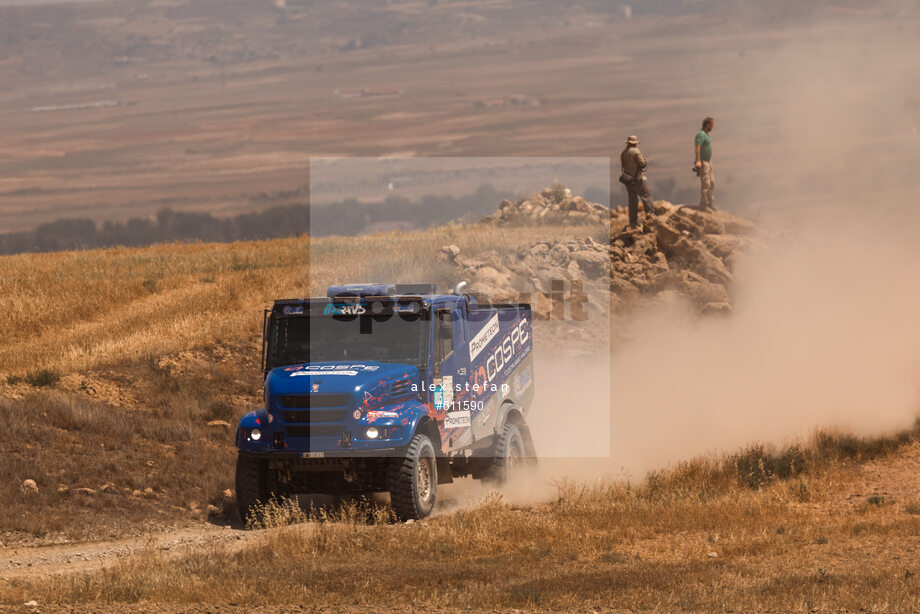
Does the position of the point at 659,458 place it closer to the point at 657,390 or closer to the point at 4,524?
the point at 657,390

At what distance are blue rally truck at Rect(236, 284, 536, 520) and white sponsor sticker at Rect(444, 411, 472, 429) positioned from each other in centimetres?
3

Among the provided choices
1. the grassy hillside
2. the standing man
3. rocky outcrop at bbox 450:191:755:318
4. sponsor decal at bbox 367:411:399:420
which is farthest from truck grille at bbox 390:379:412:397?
rocky outcrop at bbox 450:191:755:318

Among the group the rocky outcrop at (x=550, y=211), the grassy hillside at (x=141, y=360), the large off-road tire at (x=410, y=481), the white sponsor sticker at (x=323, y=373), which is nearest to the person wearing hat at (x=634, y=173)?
the grassy hillside at (x=141, y=360)

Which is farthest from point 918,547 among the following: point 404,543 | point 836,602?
point 404,543

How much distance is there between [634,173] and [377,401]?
1767cm

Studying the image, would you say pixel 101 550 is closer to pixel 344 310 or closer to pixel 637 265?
pixel 344 310

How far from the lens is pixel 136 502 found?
61.7 ft

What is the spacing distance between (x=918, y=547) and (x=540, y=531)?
15.1 feet

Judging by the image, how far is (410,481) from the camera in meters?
16.7

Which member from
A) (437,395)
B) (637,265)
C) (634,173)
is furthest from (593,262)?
A: (437,395)

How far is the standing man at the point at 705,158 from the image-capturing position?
31036mm

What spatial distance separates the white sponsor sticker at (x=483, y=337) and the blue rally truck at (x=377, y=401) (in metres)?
0.02

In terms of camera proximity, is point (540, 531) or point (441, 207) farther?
point (441, 207)

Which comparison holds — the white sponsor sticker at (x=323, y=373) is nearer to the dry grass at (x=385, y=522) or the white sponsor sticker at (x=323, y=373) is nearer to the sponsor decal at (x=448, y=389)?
the sponsor decal at (x=448, y=389)
